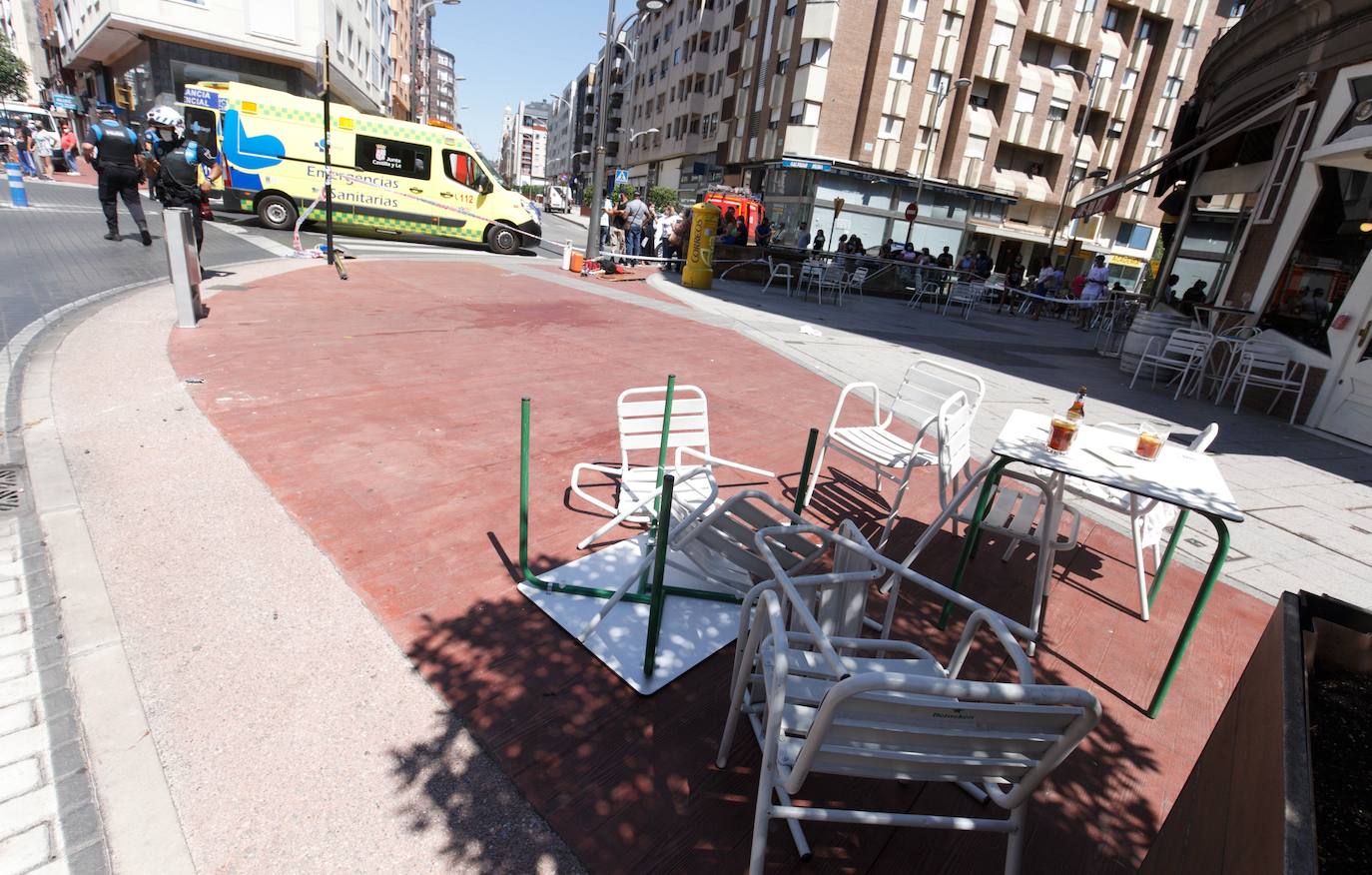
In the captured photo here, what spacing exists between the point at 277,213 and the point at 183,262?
11141 mm

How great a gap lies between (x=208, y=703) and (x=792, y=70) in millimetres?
35183

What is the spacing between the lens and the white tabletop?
289 centimetres

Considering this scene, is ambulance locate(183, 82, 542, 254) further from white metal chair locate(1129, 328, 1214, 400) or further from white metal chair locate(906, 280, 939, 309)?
white metal chair locate(1129, 328, 1214, 400)

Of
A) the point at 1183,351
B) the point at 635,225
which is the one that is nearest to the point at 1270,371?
the point at 1183,351

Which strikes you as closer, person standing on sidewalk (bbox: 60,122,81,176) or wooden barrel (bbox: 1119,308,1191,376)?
wooden barrel (bbox: 1119,308,1191,376)

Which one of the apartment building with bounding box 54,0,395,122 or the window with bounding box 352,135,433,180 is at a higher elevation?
the apartment building with bounding box 54,0,395,122

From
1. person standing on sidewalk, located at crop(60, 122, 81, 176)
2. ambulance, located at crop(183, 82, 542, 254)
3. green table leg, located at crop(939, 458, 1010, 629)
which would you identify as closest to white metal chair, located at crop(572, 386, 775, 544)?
green table leg, located at crop(939, 458, 1010, 629)

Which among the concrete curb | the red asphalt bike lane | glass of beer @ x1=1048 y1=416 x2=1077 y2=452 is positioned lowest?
the concrete curb

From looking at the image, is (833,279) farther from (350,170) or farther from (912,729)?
(912,729)

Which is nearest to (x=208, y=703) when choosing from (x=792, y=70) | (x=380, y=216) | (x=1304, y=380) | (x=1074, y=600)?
(x=1074, y=600)

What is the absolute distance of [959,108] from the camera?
32969 millimetres

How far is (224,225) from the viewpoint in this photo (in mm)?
15953

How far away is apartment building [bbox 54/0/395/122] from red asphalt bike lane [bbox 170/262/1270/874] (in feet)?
73.8

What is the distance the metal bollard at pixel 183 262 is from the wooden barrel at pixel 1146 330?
13080mm
